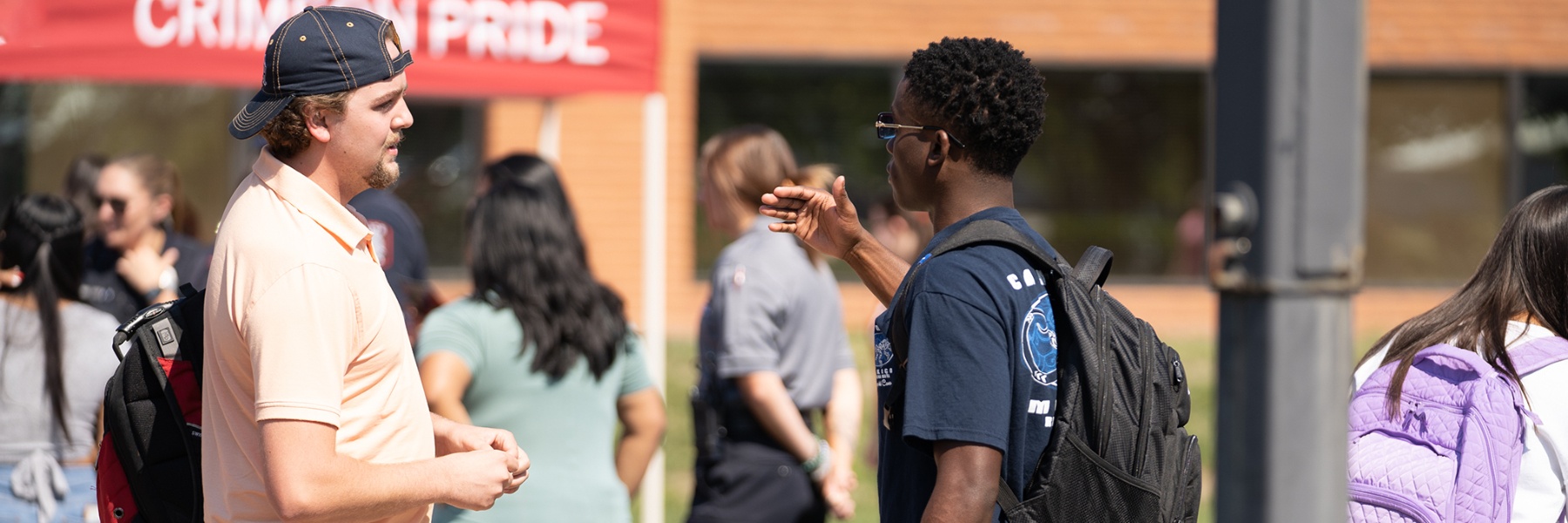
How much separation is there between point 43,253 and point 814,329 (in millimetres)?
2308

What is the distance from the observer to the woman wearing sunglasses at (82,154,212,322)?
16.3 feet

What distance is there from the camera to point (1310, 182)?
4.39 feet

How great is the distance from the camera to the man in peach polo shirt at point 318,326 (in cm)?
193

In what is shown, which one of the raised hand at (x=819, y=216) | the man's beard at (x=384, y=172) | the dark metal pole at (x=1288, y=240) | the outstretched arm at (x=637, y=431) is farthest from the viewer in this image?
the outstretched arm at (x=637, y=431)

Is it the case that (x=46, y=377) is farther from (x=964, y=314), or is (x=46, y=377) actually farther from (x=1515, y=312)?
(x=1515, y=312)

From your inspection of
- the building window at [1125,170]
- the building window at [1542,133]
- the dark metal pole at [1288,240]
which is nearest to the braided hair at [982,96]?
the dark metal pole at [1288,240]

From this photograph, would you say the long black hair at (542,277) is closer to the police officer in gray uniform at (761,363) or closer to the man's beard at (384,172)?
the police officer in gray uniform at (761,363)

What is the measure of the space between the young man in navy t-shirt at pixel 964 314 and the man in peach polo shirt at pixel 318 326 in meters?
0.70

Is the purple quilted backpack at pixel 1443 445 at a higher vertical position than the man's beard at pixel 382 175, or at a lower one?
lower

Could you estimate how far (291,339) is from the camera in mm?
1922

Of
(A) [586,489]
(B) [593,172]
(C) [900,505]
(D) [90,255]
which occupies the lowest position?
(A) [586,489]

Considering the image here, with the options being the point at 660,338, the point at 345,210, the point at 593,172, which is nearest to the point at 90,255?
the point at 660,338

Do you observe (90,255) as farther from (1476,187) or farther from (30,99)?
(1476,187)

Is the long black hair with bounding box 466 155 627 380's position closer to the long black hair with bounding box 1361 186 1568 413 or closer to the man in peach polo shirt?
the man in peach polo shirt
